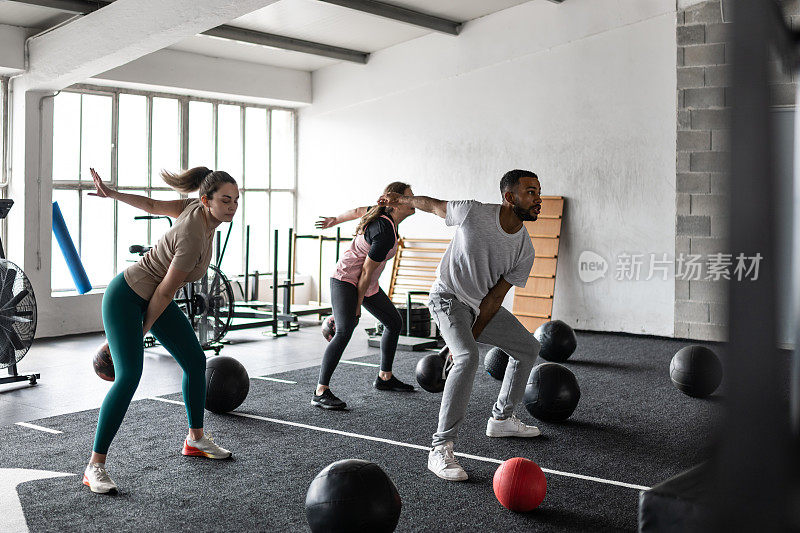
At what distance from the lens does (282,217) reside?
39.5 ft

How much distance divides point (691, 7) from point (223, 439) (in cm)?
672

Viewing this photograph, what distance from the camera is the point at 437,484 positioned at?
152 inches

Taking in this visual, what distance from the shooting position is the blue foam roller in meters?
8.90

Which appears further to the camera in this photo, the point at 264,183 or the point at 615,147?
the point at 264,183

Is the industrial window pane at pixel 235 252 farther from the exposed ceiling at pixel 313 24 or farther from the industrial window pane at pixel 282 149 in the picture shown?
the exposed ceiling at pixel 313 24

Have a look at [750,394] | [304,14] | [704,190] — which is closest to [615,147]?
[704,190]

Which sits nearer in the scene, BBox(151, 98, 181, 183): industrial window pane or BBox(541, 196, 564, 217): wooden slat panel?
BBox(541, 196, 564, 217): wooden slat panel

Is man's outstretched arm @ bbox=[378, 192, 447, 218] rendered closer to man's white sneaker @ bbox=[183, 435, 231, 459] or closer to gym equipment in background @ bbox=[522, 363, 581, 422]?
gym equipment in background @ bbox=[522, 363, 581, 422]

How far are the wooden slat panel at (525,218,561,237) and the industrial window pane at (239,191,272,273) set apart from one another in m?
4.13

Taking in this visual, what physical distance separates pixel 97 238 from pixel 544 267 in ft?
18.0

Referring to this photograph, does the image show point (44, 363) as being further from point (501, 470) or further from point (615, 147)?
point (615, 147)

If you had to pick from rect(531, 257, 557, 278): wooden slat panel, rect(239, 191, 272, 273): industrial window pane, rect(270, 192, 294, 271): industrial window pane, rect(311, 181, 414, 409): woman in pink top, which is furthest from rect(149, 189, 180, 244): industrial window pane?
rect(311, 181, 414, 409): woman in pink top

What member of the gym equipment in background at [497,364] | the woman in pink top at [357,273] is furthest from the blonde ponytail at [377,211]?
the gym equipment in background at [497,364]

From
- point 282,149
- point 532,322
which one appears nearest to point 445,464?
point 532,322
